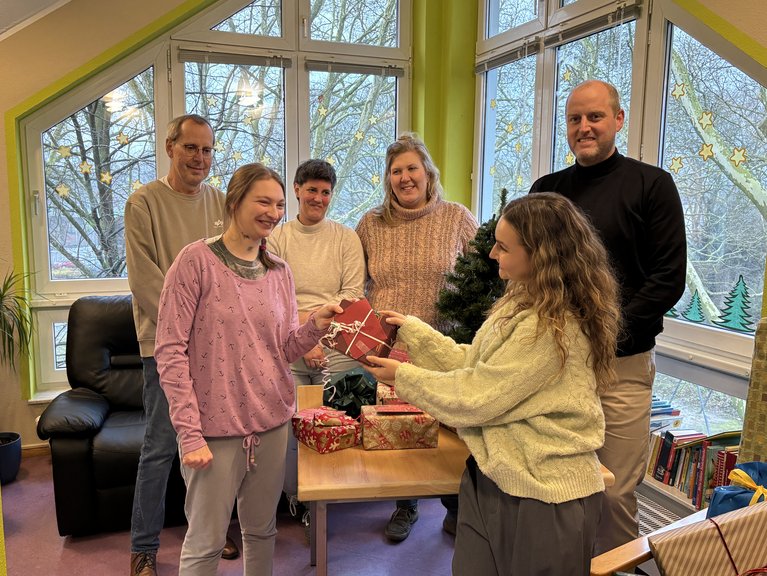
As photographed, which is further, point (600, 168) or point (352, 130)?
point (352, 130)

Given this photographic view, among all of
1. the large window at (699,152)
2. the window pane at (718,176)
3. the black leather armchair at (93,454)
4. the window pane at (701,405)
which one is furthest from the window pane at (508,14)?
the black leather armchair at (93,454)

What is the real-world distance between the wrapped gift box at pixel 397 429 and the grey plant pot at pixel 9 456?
8.00 feet

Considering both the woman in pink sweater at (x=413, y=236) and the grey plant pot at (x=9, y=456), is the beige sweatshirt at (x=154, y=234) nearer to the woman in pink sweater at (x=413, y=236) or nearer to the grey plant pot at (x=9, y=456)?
the woman in pink sweater at (x=413, y=236)

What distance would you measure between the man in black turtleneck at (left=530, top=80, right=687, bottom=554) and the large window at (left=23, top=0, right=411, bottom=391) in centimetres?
247

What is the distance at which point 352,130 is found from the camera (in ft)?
13.9

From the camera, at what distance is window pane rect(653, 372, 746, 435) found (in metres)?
2.52

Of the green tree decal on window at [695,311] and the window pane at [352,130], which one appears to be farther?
the window pane at [352,130]

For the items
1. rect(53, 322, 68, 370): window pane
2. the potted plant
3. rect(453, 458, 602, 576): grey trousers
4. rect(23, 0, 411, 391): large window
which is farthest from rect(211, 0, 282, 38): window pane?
rect(453, 458, 602, 576): grey trousers

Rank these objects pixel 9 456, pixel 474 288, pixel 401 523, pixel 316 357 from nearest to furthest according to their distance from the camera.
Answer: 1. pixel 474 288
2. pixel 316 357
3. pixel 401 523
4. pixel 9 456

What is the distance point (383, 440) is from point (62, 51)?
120 inches

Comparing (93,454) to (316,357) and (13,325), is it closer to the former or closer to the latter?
(316,357)

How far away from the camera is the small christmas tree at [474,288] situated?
7.34 feet

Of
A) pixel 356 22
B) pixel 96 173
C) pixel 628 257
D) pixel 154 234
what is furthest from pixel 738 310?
pixel 96 173

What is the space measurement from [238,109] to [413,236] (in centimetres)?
200
